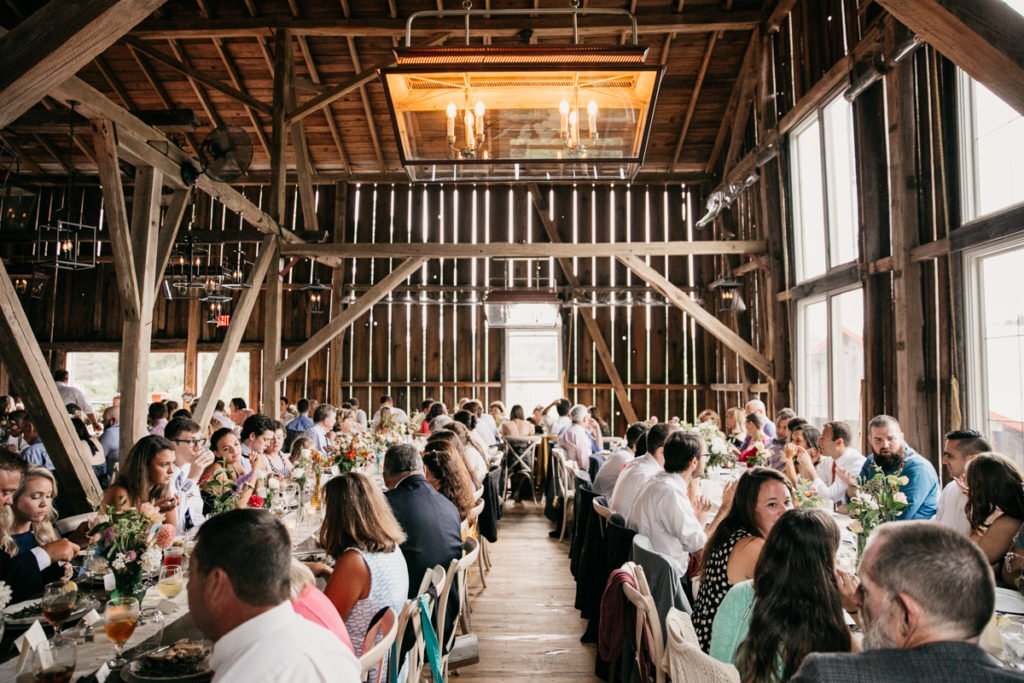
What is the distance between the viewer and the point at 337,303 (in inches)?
544

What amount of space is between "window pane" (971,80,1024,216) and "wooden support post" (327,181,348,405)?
419 inches

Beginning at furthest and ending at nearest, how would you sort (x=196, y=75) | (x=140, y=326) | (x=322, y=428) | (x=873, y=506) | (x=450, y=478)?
(x=196, y=75)
(x=322, y=428)
(x=140, y=326)
(x=450, y=478)
(x=873, y=506)

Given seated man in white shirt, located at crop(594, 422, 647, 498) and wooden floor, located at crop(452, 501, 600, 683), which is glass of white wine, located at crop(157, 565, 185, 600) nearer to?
wooden floor, located at crop(452, 501, 600, 683)

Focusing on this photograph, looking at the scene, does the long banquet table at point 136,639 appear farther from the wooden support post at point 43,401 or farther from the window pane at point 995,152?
the window pane at point 995,152

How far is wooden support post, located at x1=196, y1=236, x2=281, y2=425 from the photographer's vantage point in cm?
758

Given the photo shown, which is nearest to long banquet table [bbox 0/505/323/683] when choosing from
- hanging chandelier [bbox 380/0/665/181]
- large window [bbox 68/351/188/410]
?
hanging chandelier [bbox 380/0/665/181]

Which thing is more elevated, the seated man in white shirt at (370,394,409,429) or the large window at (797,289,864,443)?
the large window at (797,289,864,443)

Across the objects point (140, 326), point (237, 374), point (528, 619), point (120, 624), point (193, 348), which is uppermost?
point (193, 348)

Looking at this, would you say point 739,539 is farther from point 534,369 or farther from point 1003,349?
point 534,369

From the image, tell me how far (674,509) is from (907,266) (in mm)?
3815

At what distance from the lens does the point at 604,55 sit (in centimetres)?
370

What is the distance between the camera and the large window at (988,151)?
5.08m

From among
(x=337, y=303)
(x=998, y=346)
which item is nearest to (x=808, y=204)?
(x=998, y=346)

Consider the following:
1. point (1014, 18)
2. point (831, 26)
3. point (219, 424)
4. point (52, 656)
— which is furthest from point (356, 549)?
point (831, 26)
